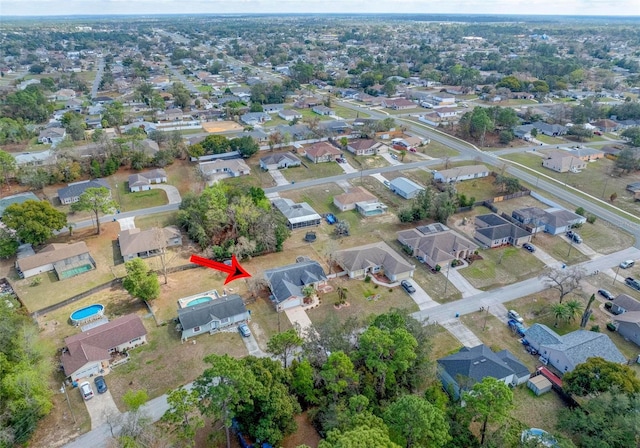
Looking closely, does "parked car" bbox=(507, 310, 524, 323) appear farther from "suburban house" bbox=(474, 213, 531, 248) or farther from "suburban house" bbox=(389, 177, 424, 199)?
"suburban house" bbox=(389, 177, 424, 199)

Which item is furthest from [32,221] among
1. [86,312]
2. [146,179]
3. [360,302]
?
[360,302]

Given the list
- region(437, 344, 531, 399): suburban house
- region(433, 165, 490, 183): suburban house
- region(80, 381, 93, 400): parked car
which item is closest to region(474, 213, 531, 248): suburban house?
region(433, 165, 490, 183): suburban house

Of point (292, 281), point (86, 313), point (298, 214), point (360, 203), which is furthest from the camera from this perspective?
point (360, 203)

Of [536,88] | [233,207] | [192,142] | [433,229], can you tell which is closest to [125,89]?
[192,142]

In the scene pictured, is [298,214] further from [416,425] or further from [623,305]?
[623,305]

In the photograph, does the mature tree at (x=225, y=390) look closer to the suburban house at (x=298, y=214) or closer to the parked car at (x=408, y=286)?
the parked car at (x=408, y=286)
